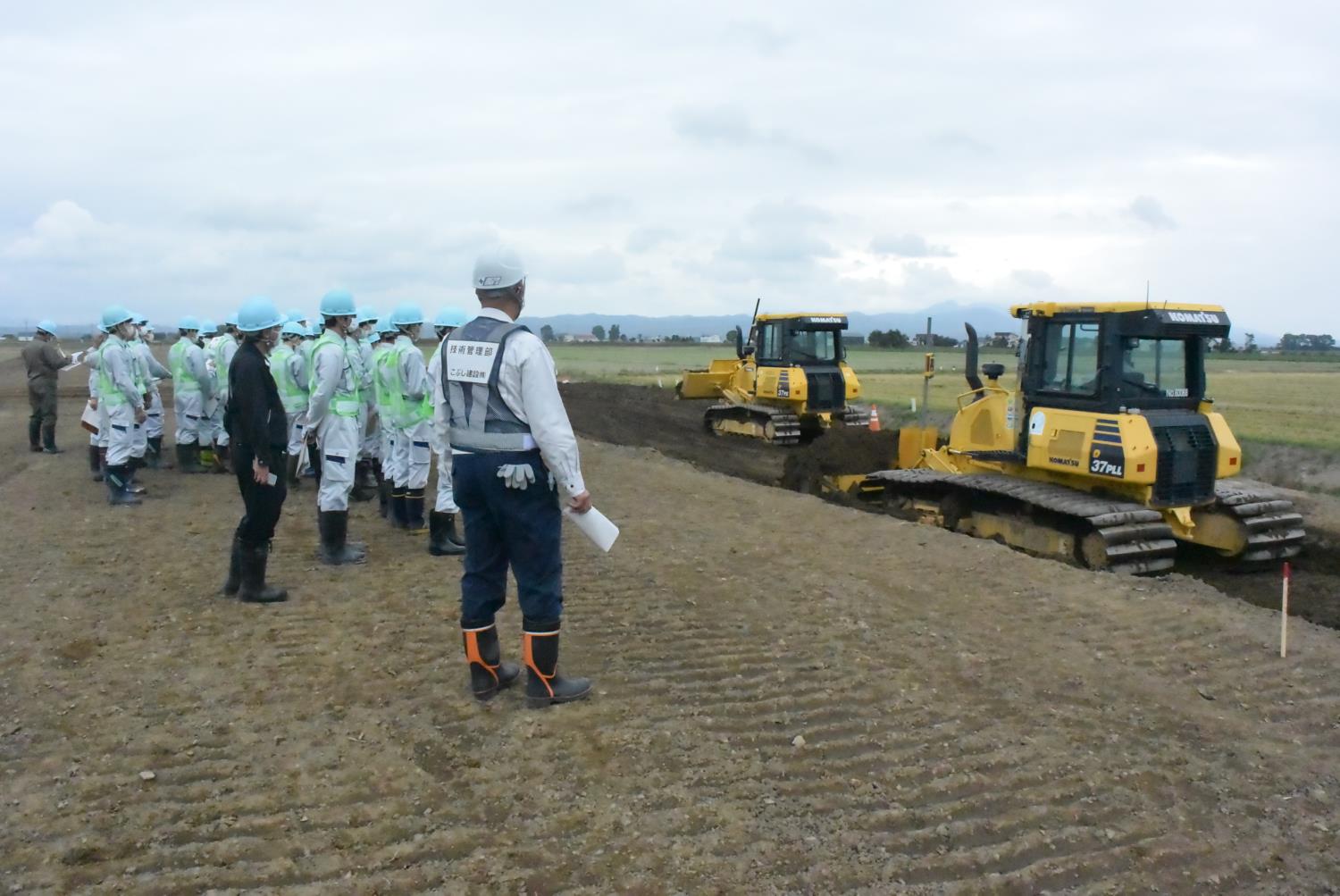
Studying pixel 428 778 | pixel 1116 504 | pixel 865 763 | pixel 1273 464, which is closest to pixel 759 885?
pixel 865 763

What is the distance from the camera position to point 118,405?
36.9 feet

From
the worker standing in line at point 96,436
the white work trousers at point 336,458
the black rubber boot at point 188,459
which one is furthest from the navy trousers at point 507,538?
the black rubber boot at point 188,459

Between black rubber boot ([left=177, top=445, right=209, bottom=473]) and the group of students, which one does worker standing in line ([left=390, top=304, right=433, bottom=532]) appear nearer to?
the group of students

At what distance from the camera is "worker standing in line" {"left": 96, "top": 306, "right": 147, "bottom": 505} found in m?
11.1

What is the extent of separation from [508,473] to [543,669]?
1.05m

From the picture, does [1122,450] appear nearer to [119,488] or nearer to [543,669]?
[543,669]

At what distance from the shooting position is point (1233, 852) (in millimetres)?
4047

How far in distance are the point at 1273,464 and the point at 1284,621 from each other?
12.8 metres

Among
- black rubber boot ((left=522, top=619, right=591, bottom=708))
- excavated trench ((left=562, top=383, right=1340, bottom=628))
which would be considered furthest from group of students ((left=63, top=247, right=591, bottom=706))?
excavated trench ((left=562, top=383, right=1340, bottom=628))

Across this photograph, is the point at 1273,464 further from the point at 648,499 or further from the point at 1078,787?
the point at 1078,787

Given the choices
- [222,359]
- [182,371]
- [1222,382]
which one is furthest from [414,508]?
[1222,382]

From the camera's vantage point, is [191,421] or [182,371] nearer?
→ [182,371]

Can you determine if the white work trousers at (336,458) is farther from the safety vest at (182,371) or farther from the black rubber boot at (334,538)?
the safety vest at (182,371)

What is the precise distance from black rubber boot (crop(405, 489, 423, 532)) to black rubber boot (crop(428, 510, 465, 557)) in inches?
44.1
